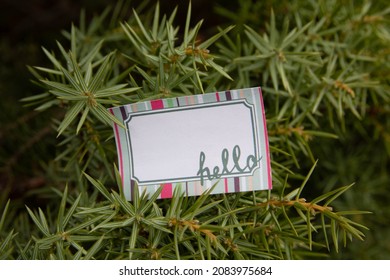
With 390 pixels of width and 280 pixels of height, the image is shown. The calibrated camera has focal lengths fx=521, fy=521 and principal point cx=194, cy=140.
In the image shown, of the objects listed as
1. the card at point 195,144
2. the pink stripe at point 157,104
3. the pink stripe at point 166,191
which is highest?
the pink stripe at point 157,104

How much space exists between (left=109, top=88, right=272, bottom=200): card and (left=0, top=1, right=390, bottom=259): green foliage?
17 millimetres

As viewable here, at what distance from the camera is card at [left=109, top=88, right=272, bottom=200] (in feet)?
1.55

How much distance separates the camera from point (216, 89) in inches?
22.3

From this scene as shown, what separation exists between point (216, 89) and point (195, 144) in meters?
0.11

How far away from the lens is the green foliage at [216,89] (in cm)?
46

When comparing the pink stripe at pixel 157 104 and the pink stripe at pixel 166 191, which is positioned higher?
the pink stripe at pixel 157 104

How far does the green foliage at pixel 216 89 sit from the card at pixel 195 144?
17 mm

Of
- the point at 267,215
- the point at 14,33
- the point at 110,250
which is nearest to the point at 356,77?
the point at 267,215

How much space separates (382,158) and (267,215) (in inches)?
13.1

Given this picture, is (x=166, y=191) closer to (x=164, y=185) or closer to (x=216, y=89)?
(x=164, y=185)

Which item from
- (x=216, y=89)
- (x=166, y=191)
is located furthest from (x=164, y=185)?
(x=216, y=89)
